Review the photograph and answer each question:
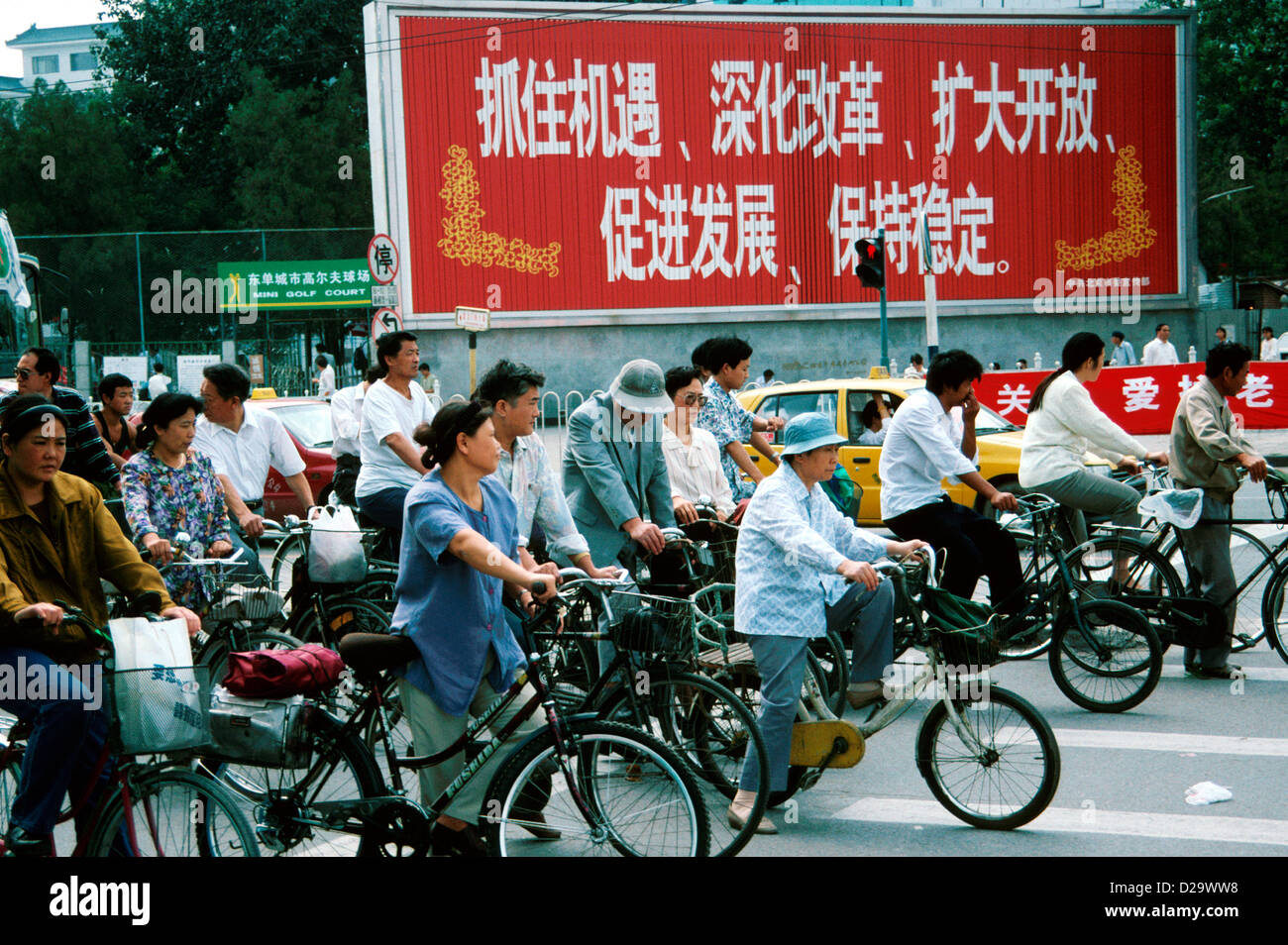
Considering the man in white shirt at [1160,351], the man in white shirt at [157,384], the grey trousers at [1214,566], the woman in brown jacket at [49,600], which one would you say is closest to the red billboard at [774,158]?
the man in white shirt at [157,384]

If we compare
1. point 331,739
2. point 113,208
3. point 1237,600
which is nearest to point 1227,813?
point 1237,600

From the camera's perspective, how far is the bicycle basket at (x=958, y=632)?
5.29 meters

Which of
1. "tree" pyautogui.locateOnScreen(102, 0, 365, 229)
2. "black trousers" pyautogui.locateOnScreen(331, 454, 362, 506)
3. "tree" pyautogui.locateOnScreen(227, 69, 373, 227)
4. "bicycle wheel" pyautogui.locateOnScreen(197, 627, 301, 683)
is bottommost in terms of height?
"bicycle wheel" pyautogui.locateOnScreen(197, 627, 301, 683)

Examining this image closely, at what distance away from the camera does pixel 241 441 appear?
7.71m

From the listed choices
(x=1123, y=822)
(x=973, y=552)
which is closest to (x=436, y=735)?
(x=1123, y=822)

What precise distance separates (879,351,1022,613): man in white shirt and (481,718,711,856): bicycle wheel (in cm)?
313

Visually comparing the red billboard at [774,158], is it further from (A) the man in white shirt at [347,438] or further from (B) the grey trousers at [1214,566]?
(B) the grey trousers at [1214,566]

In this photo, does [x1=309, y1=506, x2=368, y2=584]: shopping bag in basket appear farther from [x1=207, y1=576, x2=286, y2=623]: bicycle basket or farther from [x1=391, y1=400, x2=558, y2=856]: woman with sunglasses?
[x1=391, y1=400, x2=558, y2=856]: woman with sunglasses

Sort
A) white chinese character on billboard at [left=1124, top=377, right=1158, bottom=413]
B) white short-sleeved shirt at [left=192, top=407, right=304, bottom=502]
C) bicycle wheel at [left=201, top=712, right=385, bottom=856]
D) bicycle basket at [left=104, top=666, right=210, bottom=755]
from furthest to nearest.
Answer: white chinese character on billboard at [left=1124, top=377, right=1158, bottom=413]
white short-sleeved shirt at [left=192, top=407, right=304, bottom=502]
bicycle wheel at [left=201, top=712, right=385, bottom=856]
bicycle basket at [left=104, top=666, right=210, bottom=755]

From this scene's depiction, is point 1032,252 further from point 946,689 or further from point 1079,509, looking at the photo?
point 946,689

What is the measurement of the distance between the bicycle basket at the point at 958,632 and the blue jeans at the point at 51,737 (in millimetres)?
3044

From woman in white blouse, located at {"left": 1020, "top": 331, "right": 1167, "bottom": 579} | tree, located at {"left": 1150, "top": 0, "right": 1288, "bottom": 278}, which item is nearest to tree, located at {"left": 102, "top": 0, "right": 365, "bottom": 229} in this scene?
tree, located at {"left": 1150, "top": 0, "right": 1288, "bottom": 278}

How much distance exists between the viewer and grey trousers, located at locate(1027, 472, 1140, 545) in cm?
769

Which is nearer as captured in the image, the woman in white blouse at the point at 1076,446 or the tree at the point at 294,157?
the woman in white blouse at the point at 1076,446
